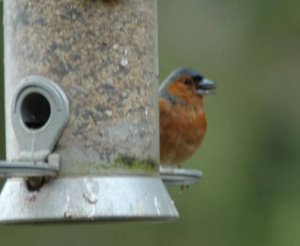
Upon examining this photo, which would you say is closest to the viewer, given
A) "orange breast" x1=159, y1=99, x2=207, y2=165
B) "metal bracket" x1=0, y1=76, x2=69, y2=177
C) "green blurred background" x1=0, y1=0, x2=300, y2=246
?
"metal bracket" x1=0, y1=76, x2=69, y2=177

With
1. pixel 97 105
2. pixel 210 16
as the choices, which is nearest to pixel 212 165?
pixel 210 16

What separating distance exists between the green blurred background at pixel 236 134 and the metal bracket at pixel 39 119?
608cm

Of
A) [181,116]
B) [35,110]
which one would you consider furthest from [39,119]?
[181,116]

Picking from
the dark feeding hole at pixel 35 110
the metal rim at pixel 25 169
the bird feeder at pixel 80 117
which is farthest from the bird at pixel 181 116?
the metal rim at pixel 25 169

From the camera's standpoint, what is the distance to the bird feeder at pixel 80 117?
8656 millimetres

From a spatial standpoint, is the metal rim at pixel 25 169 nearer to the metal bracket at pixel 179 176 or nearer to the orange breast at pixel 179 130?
the metal bracket at pixel 179 176

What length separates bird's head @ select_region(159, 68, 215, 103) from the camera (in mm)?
10914

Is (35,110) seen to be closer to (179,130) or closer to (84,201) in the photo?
(84,201)

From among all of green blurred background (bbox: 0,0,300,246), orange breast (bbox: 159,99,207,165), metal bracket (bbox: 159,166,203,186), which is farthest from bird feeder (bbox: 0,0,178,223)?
green blurred background (bbox: 0,0,300,246)

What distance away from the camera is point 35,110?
29.2 ft

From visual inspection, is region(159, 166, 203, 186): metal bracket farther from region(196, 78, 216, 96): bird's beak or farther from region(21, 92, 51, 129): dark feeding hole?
region(196, 78, 216, 96): bird's beak

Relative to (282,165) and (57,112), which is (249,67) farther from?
(57,112)

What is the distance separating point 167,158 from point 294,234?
179 inches

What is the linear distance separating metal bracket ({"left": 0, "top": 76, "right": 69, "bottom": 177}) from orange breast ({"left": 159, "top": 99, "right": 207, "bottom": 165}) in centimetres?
153
